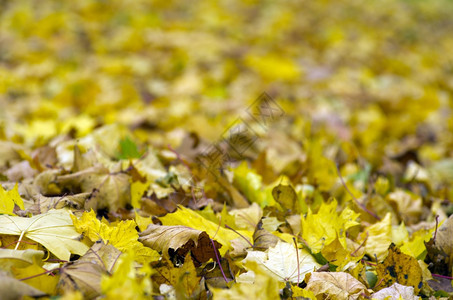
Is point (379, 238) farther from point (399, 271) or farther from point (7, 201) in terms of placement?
point (7, 201)

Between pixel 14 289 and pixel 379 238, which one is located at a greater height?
pixel 14 289

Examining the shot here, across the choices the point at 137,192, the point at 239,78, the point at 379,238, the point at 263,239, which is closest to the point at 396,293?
the point at 379,238

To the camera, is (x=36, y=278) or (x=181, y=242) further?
(x=181, y=242)

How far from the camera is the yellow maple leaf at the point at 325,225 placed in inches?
47.3

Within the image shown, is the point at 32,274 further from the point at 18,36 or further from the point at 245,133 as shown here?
the point at 18,36

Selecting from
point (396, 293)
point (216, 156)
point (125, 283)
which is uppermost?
point (125, 283)

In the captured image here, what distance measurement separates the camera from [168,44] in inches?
158

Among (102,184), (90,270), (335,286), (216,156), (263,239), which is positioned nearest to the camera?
(90,270)

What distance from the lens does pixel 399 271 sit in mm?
1115

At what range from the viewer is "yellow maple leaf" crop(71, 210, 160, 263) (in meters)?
1.04

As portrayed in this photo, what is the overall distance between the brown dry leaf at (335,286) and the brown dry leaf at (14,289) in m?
0.64

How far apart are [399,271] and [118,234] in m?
0.77

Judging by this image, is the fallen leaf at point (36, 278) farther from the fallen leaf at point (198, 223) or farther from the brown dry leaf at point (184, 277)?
the fallen leaf at point (198, 223)

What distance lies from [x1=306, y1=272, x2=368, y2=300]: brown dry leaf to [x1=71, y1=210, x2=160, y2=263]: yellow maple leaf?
41cm
